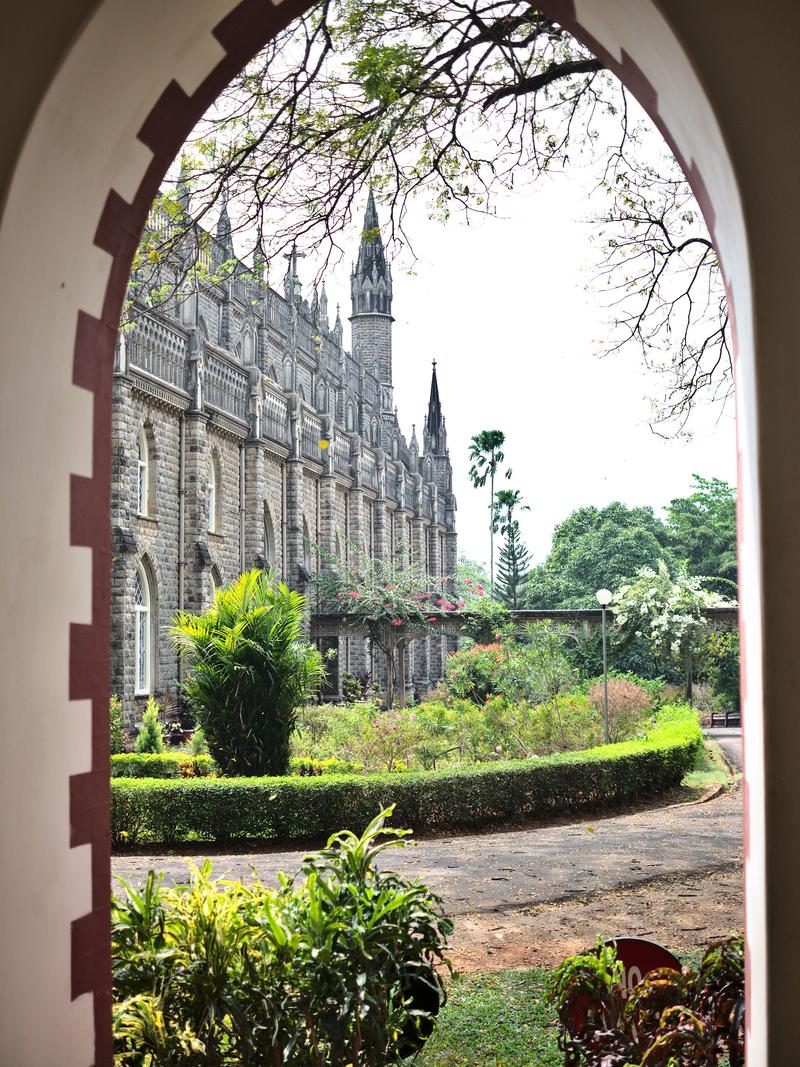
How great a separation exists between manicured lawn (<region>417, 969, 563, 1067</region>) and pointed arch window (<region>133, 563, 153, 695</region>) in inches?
588

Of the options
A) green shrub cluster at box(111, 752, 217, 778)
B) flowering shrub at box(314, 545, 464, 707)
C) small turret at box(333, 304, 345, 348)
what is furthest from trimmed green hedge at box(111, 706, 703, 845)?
small turret at box(333, 304, 345, 348)

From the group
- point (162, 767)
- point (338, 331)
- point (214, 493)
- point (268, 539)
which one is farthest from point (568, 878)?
point (338, 331)

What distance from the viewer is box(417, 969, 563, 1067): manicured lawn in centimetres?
472

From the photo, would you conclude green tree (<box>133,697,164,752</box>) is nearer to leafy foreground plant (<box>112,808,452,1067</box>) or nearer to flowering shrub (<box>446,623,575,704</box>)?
flowering shrub (<box>446,623,575,704</box>)

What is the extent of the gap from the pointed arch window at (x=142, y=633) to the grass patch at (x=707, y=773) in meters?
10.5

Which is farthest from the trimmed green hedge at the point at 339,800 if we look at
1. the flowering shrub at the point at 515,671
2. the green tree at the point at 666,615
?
the green tree at the point at 666,615

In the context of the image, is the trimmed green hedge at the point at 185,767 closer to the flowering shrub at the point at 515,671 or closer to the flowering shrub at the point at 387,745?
the flowering shrub at the point at 387,745

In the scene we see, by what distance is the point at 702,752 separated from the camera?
2006cm

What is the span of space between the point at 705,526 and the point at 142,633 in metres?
45.4

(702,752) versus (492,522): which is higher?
(492,522)

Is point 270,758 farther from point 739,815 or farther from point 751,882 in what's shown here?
point 751,882

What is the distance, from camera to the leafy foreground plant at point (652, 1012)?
3.07m

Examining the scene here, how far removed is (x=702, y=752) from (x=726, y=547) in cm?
4080

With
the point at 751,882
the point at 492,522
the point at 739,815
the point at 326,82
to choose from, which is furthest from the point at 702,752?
the point at 492,522
